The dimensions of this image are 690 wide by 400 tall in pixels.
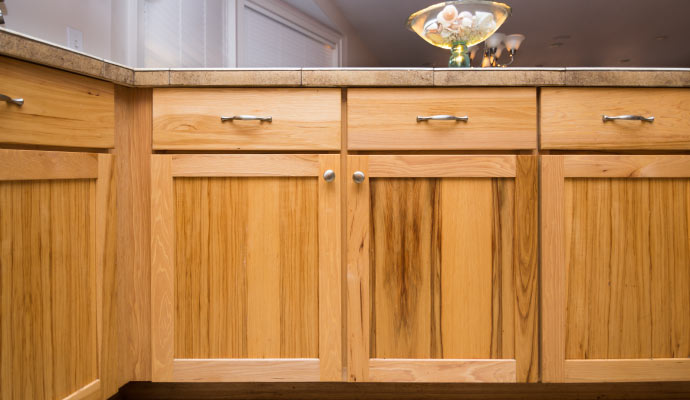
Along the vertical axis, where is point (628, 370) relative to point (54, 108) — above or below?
below

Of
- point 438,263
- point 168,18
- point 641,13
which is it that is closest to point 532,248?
point 438,263

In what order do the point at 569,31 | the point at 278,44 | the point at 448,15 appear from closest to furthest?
the point at 448,15 → the point at 278,44 → the point at 569,31

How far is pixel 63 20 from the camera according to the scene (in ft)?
4.14

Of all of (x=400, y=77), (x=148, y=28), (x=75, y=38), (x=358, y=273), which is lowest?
(x=358, y=273)

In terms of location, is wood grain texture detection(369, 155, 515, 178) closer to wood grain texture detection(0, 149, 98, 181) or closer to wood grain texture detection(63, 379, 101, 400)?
wood grain texture detection(0, 149, 98, 181)

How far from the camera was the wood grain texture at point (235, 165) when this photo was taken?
982 mm

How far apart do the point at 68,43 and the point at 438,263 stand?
4.26 feet

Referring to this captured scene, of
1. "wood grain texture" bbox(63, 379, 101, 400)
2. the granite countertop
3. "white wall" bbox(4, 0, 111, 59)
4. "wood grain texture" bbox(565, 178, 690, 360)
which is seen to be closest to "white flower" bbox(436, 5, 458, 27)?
the granite countertop

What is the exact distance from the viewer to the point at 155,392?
3.39 ft

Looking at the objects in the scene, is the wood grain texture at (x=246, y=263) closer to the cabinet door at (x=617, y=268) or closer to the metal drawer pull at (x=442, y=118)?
the metal drawer pull at (x=442, y=118)

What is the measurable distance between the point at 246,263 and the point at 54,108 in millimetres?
517

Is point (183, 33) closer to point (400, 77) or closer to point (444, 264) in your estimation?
point (400, 77)

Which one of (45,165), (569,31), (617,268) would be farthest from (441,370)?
(569,31)

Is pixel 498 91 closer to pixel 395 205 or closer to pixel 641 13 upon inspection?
pixel 395 205
